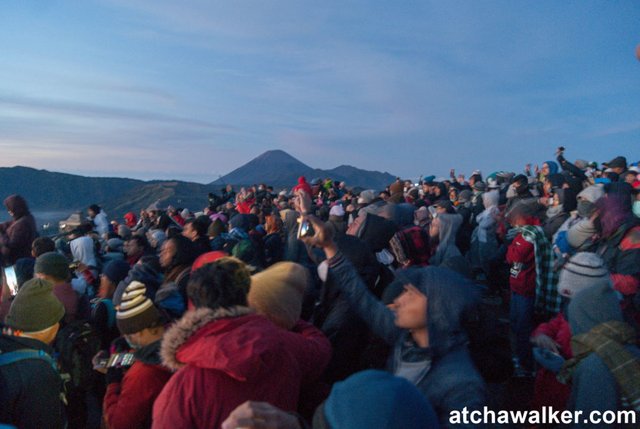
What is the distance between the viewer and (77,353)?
10.5ft

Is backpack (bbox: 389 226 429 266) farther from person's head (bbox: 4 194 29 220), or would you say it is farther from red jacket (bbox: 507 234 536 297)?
person's head (bbox: 4 194 29 220)

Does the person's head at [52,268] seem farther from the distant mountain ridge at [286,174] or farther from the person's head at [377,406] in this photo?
the distant mountain ridge at [286,174]

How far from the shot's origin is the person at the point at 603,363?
203 centimetres

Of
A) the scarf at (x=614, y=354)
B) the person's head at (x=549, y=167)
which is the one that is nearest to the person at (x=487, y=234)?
the person's head at (x=549, y=167)

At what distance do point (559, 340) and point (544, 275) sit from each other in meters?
1.92

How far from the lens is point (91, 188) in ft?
130

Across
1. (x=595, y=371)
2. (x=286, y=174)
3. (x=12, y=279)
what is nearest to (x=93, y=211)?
(x=12, y=279)

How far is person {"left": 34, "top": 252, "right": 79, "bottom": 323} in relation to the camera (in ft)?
11.7

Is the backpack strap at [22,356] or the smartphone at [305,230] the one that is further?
the smartphone at [305,230]

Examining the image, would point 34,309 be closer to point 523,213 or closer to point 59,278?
point 59,278

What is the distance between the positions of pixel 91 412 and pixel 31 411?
256cm

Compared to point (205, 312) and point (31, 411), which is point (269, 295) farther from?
point (31, 411)

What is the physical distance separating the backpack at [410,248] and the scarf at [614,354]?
2.05 m

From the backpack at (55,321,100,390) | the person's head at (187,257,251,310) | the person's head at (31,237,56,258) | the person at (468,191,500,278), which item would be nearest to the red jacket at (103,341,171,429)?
the person's head at (187,257,251,310)
